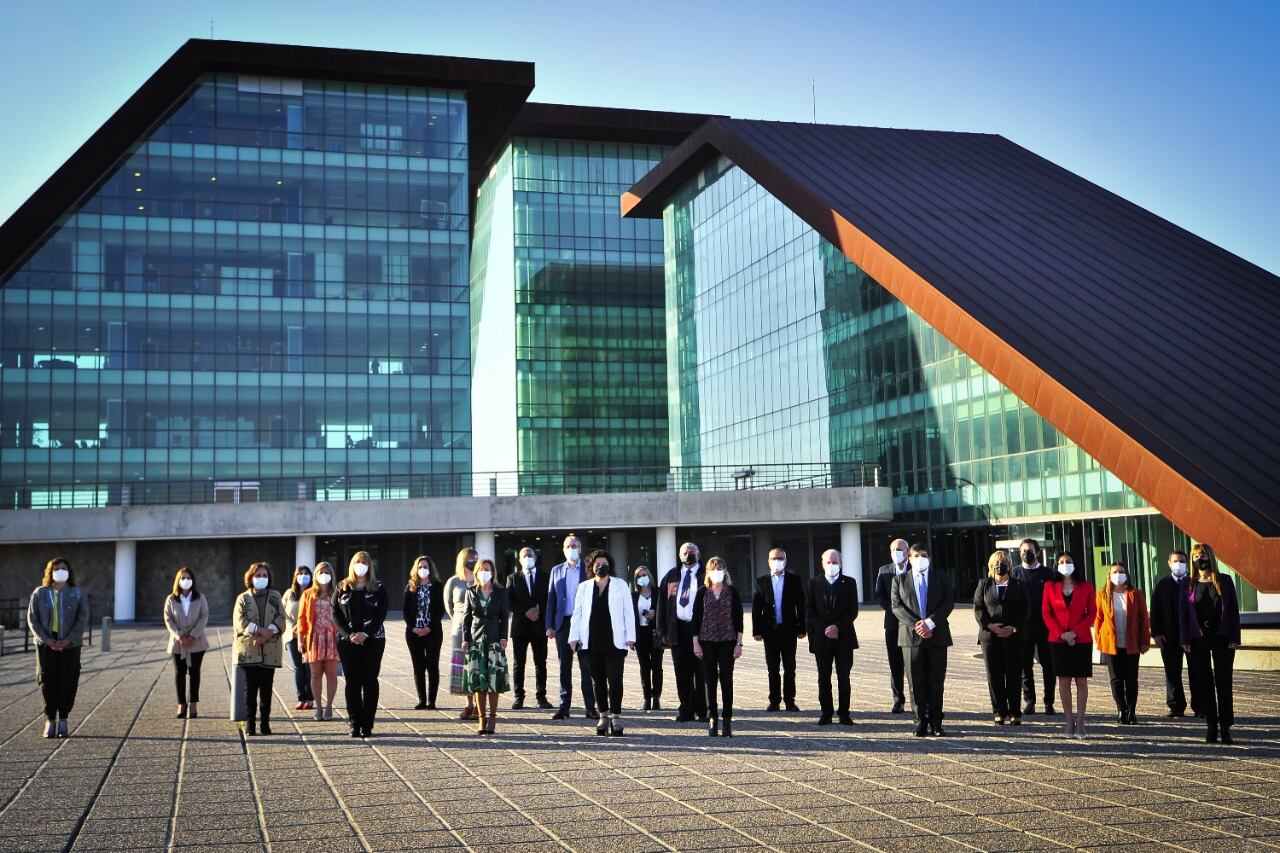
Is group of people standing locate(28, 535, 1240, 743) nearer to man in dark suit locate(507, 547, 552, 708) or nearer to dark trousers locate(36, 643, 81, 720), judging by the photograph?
dark trousers locate(36, 643, 81, 720)

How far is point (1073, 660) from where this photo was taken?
1247 cm

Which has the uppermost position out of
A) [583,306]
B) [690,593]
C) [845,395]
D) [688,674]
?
[583,306]

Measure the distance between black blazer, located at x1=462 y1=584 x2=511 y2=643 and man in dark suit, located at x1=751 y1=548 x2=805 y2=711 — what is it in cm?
283

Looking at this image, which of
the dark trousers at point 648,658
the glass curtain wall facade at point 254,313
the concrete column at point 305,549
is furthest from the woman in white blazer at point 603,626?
the glass curtain wall facade at point 254,313

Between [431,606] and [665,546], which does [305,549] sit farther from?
[431,606]

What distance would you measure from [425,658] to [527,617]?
1332mm

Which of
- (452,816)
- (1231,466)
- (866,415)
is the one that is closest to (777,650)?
(452,816)

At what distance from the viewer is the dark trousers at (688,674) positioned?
1391cm

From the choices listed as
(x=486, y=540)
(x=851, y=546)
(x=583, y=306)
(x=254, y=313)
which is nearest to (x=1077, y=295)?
(x=851, y=546)

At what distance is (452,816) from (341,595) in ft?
17.7

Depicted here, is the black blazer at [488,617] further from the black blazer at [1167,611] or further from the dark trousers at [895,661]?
the black blazer at [1167,611]

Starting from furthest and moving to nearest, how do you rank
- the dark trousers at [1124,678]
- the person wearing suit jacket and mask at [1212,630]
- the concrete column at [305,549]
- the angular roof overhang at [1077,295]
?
1. the concrete column at [305,549]
2. the angular roof overhang at [1077,295]
3. the dark trousers at [1124,678]
4. the person wearing suit jacket and mask at [1212,630]

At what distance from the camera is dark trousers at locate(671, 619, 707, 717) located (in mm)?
13906

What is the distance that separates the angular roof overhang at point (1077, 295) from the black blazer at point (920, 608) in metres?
13.7
